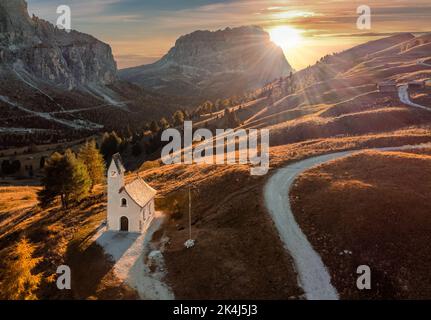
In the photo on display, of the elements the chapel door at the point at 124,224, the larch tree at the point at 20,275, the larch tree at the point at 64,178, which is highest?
the larch tree at the point at 64,178

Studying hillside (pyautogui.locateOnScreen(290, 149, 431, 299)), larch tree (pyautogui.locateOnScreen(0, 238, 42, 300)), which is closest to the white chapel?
larch tree (pyautogui.locateOnScreen(0, 238, 42, 300))

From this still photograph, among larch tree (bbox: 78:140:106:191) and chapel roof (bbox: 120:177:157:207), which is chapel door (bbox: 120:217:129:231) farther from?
larch tree (bbox: 78:140:106:191)

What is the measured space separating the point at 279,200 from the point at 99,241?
75.4 ft

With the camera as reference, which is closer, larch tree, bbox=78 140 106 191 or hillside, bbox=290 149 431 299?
hillside, bbox=290 149 431 299

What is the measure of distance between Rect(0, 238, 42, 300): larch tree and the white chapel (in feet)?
34.1

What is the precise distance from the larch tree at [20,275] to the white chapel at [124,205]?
10.4m

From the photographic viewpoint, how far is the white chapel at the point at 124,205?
51312 mm

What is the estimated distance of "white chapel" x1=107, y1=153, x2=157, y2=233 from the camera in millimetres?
51312

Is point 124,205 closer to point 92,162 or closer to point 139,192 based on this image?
point 139,192

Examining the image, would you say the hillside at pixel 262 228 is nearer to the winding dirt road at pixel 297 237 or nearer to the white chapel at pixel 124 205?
the winding dirt road at pixel 297 237

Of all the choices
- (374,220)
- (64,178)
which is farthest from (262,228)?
(64,178)

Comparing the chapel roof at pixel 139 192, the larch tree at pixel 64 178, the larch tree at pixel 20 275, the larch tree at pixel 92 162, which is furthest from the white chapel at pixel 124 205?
the larch tree at pixel 92 162
